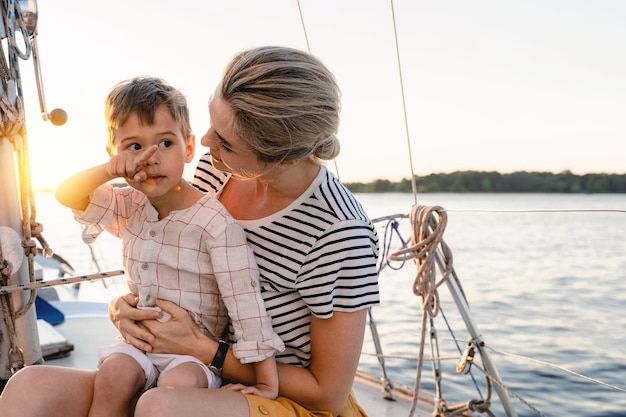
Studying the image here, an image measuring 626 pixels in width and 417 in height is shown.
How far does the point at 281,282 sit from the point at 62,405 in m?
0.47

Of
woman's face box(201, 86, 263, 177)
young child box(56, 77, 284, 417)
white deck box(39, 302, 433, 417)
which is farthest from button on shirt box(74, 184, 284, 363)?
white deck box(39, 302, 433, 417)

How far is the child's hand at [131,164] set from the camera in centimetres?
122

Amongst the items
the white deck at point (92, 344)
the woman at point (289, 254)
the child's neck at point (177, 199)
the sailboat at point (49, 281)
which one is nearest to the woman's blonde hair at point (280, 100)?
the woman at point (289, 254)

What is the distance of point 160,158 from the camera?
1.26 meters

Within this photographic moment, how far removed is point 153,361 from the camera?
1.27m

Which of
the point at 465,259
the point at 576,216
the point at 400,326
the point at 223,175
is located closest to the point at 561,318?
the point at 400,326

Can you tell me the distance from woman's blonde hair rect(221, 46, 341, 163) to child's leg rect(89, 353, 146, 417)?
48 cm

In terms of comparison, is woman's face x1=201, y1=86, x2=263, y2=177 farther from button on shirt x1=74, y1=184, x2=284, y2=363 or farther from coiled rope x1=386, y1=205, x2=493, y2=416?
coiled rope x1=386, y1=205, x2=493, y2=416

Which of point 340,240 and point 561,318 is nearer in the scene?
point 340,240

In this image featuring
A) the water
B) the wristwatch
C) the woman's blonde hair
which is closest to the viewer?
the woman's blonde hair

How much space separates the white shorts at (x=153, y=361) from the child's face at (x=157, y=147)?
313mm

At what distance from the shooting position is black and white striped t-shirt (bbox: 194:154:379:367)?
1.21m

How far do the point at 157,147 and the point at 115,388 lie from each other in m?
0.47

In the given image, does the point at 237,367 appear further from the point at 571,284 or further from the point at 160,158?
the point at 571,284
